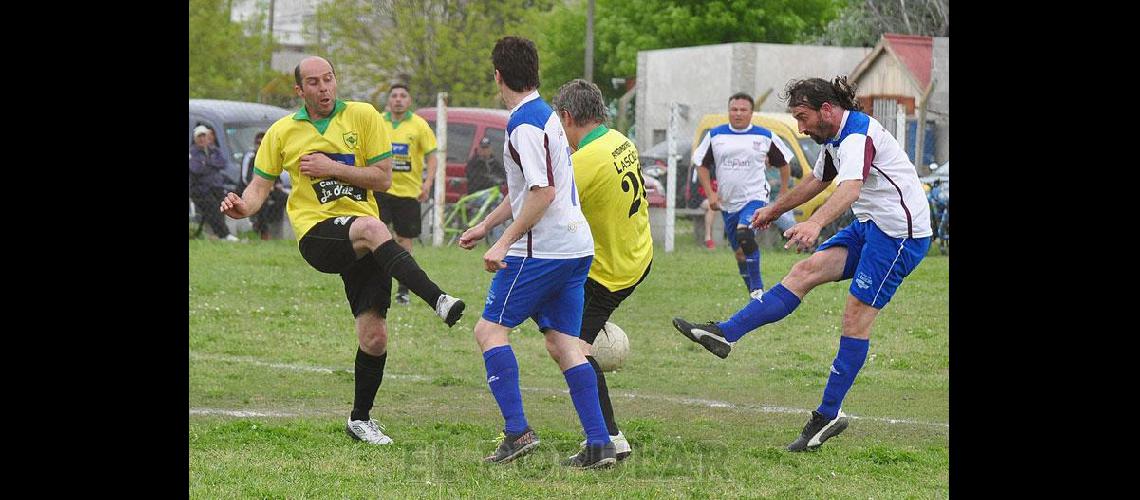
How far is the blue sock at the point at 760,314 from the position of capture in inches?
295

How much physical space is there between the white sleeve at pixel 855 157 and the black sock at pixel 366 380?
2.61 m

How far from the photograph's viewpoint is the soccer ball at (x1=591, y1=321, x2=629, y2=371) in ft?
24.9

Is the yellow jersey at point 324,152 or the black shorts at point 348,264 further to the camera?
the yellow jersey at point 324,152

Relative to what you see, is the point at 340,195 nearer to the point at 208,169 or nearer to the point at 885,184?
the point at 885,184

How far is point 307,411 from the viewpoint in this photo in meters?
8.61

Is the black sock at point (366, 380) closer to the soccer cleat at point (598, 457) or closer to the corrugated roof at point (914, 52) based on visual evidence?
the soccer cleat at point (598, 457)

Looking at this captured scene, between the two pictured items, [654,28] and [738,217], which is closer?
[738,217]

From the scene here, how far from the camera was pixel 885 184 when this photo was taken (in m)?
7.23

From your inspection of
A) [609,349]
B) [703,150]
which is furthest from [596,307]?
[703,150]

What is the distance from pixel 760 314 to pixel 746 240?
20.9ft

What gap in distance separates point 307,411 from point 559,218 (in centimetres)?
277

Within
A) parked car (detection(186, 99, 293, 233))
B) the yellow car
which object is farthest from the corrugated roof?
parked car (detection(186, 99, 293, 233))

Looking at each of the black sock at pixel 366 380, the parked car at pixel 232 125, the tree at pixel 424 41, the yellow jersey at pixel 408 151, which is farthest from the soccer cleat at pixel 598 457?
the tree at pixel 424 41

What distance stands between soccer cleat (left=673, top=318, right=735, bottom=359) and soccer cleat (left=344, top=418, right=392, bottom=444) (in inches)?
65.2
